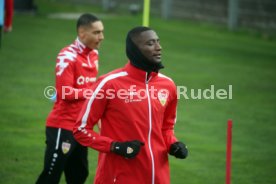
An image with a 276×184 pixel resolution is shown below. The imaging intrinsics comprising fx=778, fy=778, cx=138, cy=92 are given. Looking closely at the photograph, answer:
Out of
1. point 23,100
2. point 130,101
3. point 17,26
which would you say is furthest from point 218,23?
point 130,101

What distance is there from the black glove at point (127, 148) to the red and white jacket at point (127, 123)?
0.09m

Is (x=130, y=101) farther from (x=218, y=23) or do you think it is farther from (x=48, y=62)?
(x=218, y=23)

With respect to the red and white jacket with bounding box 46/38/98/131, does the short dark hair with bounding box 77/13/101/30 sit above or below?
above

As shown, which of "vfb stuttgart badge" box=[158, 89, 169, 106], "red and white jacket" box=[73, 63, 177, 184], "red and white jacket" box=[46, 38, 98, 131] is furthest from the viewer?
"red and white jacket" box=[46, 38, 98, 131]

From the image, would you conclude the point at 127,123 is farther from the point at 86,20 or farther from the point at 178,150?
the point at 86,20

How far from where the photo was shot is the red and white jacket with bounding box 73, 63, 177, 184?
7078mm

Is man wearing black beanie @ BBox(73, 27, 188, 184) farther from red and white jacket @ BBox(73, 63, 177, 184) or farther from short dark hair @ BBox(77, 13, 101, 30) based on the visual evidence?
short dark hair @ BBox(77, 13, 101, 30)

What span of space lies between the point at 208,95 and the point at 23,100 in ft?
14.7

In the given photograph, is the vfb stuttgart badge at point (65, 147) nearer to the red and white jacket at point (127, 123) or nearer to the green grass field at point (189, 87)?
the green grass field at point (189, 87)

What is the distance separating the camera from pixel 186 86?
19141 millimetres

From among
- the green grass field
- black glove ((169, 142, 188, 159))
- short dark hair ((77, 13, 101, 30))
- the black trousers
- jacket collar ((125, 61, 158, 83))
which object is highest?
short dark hair ((77, 13, 101, 30))

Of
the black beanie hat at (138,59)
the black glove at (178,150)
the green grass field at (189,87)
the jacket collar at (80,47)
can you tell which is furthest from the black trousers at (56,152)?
the black beanie hat at (138,59)

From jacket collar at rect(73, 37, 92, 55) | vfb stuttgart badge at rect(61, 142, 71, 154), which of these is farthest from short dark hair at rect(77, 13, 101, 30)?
vfb stuttgart badge at rect(61, 142, 71, 154)

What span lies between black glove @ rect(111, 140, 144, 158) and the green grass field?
14.6 feet
